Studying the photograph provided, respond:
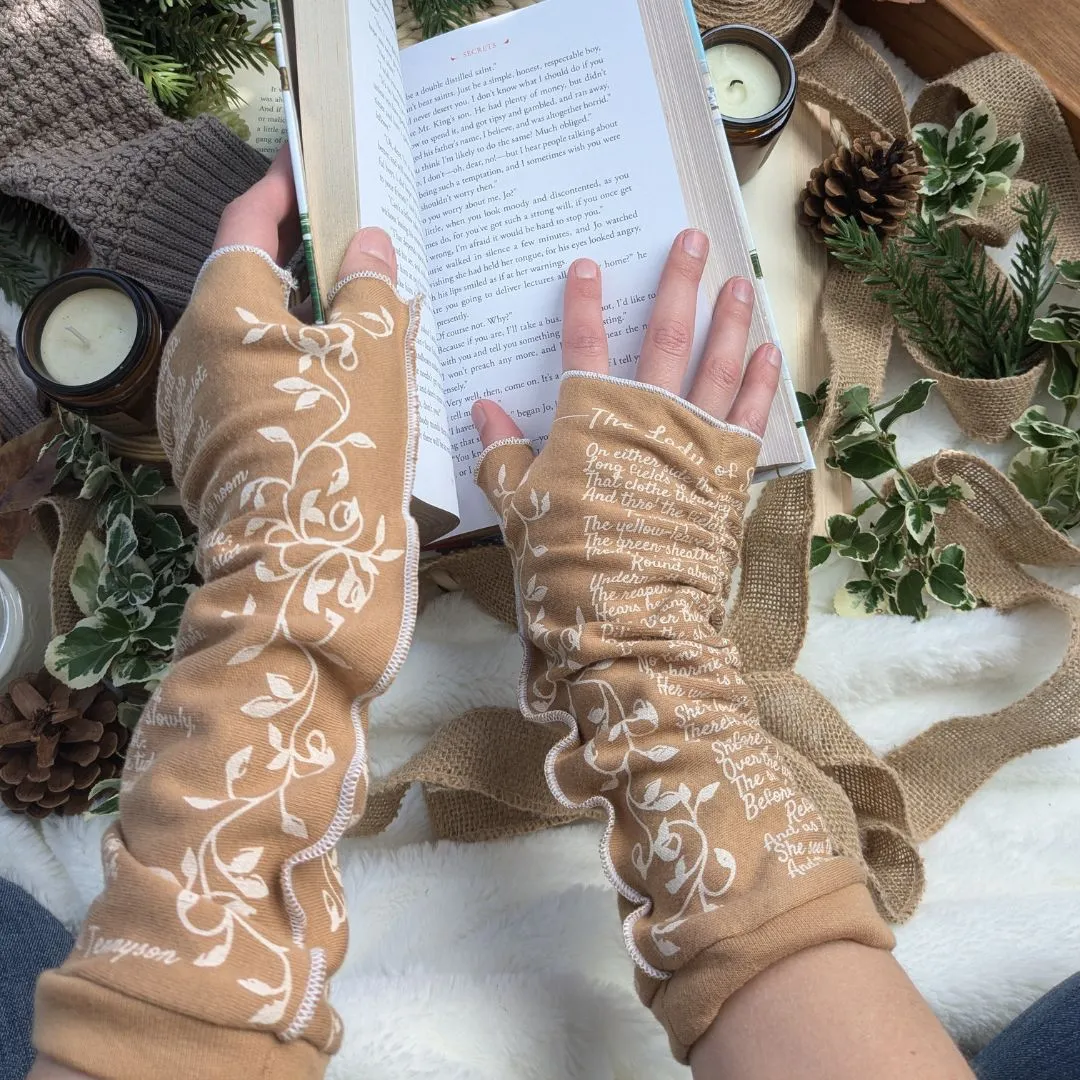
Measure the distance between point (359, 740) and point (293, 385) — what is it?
6.8 inches

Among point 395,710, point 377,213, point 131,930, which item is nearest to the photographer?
point 131,930

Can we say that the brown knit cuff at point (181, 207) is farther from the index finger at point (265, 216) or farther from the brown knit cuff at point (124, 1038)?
the brown knit cuff at point (124, 1038)

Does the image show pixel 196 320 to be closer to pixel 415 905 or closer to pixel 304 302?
pixel 304 302

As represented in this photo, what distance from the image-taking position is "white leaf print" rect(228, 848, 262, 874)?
14.5 inches

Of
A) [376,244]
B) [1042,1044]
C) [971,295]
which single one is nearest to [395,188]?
[376,244]

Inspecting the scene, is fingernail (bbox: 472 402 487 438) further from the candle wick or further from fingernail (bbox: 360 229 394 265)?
the candle wick

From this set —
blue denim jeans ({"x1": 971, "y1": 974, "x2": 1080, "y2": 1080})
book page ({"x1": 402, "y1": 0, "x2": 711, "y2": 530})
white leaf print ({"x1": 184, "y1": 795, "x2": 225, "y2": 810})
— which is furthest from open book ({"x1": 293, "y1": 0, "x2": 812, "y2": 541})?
blue denim jeans ({"x1": 971, "y1": 974, "x2": 1080, "y2": 1080})

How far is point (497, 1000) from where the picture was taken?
53 centimetres

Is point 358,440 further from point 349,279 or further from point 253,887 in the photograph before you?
point 253,887

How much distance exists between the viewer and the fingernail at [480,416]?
538 mm

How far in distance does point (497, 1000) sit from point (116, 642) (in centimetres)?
32

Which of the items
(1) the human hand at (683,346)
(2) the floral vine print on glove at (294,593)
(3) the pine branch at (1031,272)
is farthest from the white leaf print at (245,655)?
(3) the pine branch at (1031,272)

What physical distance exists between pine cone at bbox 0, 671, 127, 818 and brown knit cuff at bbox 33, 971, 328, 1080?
0.76ft

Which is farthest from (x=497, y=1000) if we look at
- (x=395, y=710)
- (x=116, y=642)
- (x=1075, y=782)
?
(x=1075, y=782)
